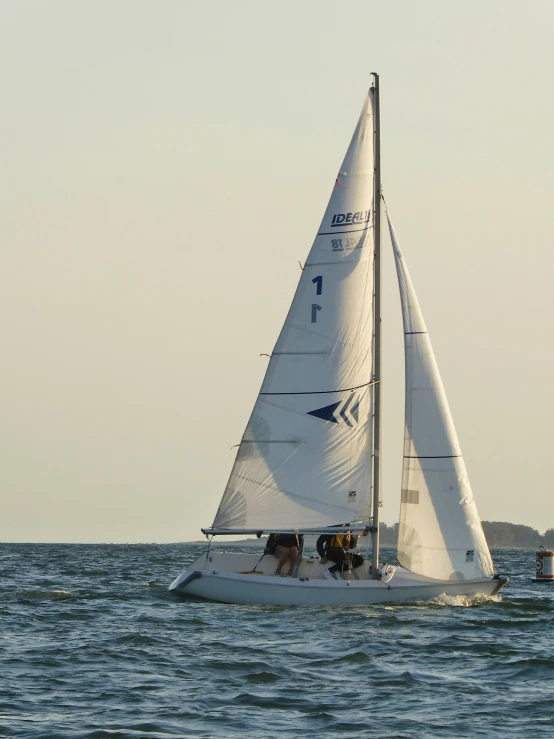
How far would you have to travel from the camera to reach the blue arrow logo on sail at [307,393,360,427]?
26.6m

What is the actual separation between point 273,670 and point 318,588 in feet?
26.4

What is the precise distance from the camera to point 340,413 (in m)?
26.6

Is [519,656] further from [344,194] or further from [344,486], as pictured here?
[344,194]

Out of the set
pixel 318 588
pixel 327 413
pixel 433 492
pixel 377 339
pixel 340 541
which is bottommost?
pixel 318 588

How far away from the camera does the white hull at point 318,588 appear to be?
82.4ft

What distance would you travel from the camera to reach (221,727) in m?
13.5

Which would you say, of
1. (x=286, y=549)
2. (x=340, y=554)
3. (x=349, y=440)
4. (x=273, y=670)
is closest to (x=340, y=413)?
(x=349, y=440)

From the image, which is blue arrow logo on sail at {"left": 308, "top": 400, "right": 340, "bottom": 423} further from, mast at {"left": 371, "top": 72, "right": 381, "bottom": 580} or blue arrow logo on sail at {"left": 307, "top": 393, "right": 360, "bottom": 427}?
mast at {"left": 371, "top": 72, "right": 381, "bottom": 580}

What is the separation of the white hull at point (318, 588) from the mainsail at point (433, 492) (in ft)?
1.11

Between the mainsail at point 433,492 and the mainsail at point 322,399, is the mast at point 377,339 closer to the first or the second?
the mainsail at point 322,399

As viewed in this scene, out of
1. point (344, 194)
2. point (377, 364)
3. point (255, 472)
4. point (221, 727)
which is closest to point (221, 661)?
point (221, 727)

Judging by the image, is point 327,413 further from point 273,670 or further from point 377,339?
point 273,670

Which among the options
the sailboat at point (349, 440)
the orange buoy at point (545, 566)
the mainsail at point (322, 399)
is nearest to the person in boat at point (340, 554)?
the sailboat at point (349, 440)

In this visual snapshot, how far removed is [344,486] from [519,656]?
26.4 feet
